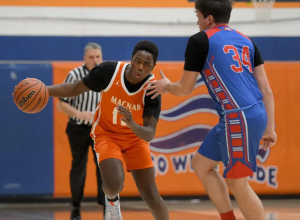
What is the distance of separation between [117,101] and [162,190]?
3.32 m

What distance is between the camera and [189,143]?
7727mm

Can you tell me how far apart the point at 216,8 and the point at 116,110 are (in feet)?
4.38

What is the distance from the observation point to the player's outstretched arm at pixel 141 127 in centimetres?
420

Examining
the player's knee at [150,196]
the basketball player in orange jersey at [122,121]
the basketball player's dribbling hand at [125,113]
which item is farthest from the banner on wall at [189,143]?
the basketball player's dribbling hand at [125,113]

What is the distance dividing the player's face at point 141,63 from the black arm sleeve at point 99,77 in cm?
29

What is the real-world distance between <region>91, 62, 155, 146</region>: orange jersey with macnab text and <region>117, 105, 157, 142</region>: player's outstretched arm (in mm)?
205

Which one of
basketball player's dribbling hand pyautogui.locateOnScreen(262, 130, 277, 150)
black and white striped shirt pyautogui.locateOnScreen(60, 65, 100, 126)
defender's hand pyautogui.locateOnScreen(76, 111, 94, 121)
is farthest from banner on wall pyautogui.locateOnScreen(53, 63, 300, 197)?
basketball player's dribbling hand pyautogui.locateOnScreen(262, 130, 277, 150)

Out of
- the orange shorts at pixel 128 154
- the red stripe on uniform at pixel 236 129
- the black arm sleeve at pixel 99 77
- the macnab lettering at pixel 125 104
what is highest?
the black arm sleeve at pixel 99 77

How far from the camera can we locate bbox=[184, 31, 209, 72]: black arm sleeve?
414 cm

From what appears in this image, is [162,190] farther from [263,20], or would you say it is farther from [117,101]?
[263,20]

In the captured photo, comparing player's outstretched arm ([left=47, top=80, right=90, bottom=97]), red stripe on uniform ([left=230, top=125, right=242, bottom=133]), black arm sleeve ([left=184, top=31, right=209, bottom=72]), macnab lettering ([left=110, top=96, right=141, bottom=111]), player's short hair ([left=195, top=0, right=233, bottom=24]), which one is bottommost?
red stripe on uniform ([left=230, top=125, right=242, bottom=133])

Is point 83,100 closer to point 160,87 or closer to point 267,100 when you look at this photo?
point 160,87

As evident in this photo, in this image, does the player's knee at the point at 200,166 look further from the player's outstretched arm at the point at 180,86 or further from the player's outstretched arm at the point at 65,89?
the player's outstretched arm at the point at 65,89

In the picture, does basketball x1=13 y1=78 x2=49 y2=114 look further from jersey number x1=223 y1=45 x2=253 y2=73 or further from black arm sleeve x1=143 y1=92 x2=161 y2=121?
jersey number x1=223 y1=45 x2=253 y2=73
